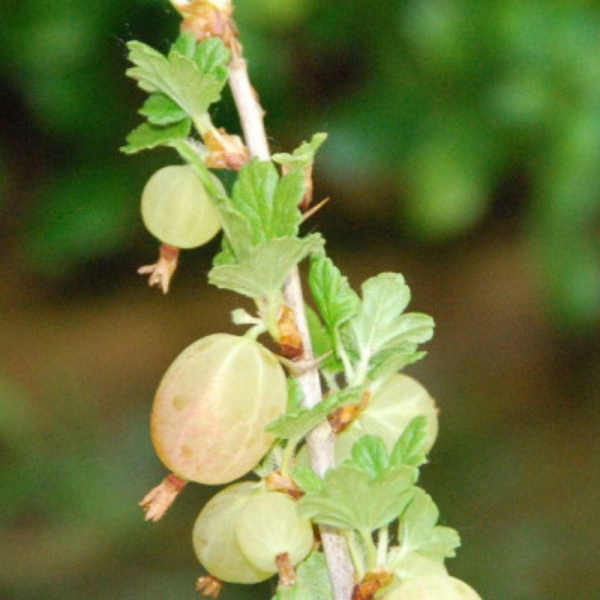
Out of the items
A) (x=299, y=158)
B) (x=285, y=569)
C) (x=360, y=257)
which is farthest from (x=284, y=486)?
(x=360, y=257)

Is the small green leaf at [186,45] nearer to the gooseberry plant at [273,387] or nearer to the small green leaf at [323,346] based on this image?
the gooseberry plant at [273,387]

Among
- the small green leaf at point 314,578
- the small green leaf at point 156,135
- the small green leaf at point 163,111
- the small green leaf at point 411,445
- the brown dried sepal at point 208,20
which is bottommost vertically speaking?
the small green leaf at point 314,578

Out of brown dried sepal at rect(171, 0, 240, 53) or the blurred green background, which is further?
the blurred green background

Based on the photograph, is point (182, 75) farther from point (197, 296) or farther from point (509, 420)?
point (197, 296)

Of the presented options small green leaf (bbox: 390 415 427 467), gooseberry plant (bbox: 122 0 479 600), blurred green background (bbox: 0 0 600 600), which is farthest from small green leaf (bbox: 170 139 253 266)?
blurred green background (bbox: 0 0 600 600)

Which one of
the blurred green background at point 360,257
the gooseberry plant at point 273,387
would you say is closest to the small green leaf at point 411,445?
the gooseberry plant at point 273,387

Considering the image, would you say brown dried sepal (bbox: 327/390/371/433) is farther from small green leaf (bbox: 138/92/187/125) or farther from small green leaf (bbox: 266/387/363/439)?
small green leaf (bbox: 138/92/187/125)

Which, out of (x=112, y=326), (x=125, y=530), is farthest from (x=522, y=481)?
(x=112, y=326)
